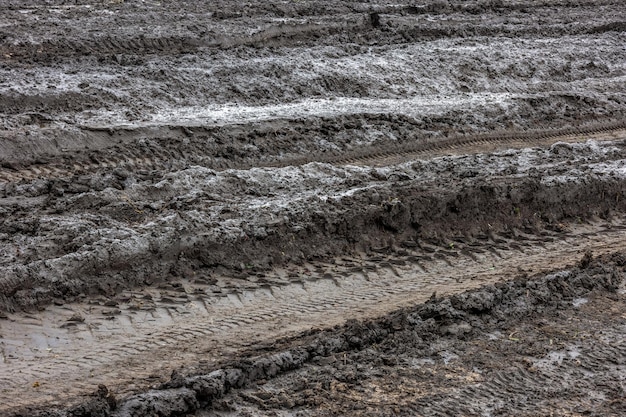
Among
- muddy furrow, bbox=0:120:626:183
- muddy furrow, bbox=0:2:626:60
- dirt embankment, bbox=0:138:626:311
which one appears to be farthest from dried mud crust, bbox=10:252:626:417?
muddy furrow, bbox=0:2:626:60

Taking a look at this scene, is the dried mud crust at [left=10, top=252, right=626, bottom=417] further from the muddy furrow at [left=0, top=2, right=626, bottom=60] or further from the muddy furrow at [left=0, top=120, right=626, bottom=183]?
the muddy furrow at [left=0, top=2, right=626, bottom=60]

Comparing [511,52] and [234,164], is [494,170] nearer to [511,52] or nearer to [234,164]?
[234,164]

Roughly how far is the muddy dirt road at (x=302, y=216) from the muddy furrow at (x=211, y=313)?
0.08 feet

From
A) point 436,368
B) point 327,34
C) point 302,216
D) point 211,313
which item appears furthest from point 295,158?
point 436,368

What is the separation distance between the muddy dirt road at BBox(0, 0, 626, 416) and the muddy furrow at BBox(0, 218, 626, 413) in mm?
23

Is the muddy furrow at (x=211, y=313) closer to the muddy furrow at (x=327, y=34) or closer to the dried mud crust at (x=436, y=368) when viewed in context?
the dried mud crust at (x=436, y=368)

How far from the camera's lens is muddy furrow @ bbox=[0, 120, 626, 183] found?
312 inches

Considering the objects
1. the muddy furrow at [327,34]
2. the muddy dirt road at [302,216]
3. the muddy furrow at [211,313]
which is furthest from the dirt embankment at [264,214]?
the muddy furrow at [327,34]

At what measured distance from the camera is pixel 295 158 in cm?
872

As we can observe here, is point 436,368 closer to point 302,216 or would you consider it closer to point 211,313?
point 211,313

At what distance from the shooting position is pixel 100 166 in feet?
26.4

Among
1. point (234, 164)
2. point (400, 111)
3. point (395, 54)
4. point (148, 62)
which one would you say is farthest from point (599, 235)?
point (148, 62)

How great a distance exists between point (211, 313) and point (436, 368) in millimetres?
1926

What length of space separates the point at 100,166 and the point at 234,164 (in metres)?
1.54
